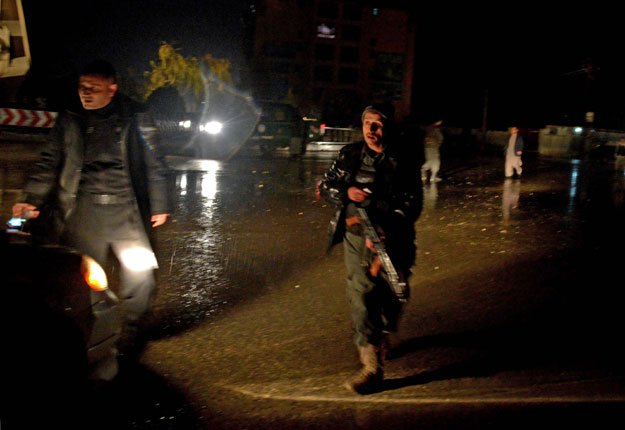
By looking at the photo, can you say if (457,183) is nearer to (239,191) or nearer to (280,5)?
(239,191)

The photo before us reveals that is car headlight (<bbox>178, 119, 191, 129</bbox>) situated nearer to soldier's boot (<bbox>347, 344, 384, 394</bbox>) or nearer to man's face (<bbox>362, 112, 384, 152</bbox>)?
man's face (<bbox>362, 112, 384, 152</bbox>)

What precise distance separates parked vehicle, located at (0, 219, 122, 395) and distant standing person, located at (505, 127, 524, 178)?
1556cm

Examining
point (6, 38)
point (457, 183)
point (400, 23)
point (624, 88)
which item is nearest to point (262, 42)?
point (400, 23)

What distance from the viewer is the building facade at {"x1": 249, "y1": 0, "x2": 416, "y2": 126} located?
83000 millimetres

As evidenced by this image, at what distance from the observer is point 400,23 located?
89938mm

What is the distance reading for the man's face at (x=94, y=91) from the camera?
4.23m

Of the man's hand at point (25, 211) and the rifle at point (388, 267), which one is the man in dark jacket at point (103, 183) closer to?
the man's hand at point (25, 211)

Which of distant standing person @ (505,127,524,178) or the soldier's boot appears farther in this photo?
distant standing person @ (505,127,524,178)

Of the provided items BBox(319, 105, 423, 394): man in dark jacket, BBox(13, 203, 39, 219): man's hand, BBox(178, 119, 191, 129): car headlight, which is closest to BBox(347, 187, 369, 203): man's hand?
BBox(319, 105, 423, 394): man in dark jacket

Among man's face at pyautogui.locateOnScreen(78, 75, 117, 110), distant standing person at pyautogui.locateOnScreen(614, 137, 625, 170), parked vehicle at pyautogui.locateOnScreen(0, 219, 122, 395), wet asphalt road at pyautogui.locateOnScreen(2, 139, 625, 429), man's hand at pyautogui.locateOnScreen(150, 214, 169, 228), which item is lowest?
distant standing person at pyautogui.locateOnScreen(614, 137, 625, 170)

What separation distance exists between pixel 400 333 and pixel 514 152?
13613mm

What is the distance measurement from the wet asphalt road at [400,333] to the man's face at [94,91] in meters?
1.87

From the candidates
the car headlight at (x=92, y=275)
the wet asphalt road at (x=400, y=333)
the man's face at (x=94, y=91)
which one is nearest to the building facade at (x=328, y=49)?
the wet asphalt road at (x=400, y=333)

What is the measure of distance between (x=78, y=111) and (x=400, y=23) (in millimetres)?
90982
